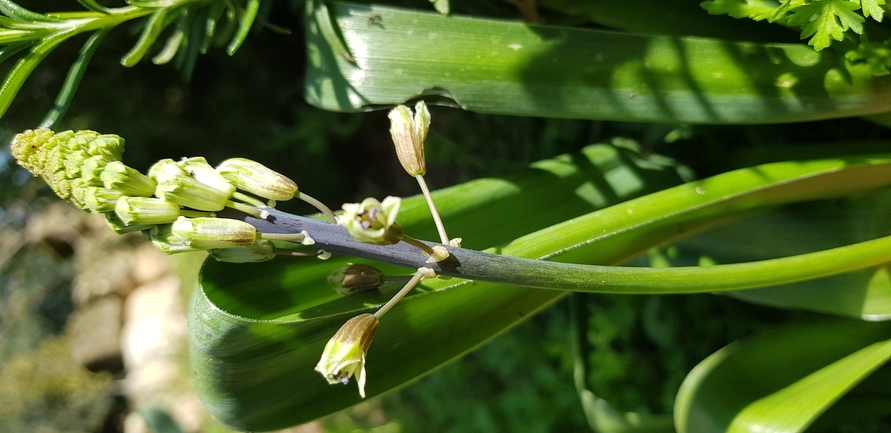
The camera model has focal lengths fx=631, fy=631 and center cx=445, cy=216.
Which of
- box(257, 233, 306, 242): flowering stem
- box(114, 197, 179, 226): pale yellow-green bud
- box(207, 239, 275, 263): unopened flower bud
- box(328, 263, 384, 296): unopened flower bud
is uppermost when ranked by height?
box(114, 197, 179, 226): pale yellow-green bud

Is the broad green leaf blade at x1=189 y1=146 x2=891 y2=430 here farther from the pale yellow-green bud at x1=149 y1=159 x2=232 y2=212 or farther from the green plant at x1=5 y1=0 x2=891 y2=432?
the pale yellow-green bud at x1=149 y1=159 x2=232 y2=212

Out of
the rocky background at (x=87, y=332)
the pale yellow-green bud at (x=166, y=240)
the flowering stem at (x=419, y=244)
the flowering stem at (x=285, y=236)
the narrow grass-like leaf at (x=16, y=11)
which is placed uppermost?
the narrow grass-like leaf at (x=16, y=11)

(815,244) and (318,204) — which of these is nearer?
(318,204)

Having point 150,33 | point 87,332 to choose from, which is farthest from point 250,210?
point 87,332

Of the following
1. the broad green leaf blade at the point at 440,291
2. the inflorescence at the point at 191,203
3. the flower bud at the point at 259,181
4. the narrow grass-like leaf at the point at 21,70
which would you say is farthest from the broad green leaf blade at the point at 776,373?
the narrow grass-like leaf at the point at 21,70

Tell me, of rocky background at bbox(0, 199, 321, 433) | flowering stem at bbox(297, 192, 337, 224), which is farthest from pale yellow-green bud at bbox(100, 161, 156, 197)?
rocky background at bbox(0, 199, 321, 433)

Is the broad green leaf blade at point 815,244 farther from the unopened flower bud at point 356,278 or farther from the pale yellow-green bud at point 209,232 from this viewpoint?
the pale yellow-green bud at point 209,232

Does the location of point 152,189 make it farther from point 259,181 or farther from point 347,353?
point 347,353
